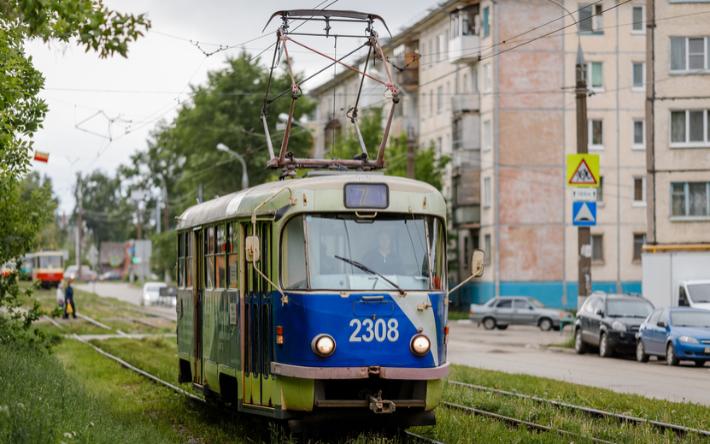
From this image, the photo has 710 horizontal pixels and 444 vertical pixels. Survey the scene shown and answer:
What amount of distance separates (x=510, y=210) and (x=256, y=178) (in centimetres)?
1960

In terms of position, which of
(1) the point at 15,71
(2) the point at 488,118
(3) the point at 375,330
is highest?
(2) the point at 488,118

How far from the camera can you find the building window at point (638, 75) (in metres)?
67.9

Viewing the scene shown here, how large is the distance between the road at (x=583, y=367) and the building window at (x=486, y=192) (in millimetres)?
21381

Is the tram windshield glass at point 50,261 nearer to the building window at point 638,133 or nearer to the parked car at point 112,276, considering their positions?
the building window at point 638,133

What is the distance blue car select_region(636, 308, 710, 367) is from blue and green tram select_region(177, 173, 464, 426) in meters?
17.6

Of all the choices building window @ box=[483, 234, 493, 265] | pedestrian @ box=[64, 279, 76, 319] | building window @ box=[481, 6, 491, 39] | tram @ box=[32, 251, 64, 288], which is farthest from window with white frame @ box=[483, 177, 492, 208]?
tram @ box=[32, 251, 64, 288]

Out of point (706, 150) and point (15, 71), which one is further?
point (706, 150)

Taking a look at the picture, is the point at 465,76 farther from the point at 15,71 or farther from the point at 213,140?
the point at 15,71

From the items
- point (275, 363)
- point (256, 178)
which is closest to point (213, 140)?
point (256, 178)

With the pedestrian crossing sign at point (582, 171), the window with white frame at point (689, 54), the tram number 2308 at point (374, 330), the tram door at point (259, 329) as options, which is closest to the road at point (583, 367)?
the pedestrian crossing sign at point (582, 171)

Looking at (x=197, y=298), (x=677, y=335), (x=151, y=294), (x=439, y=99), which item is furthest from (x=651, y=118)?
(x=151, y=294)

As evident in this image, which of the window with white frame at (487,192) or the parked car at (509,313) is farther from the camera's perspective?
the window with white frame at (487,192)

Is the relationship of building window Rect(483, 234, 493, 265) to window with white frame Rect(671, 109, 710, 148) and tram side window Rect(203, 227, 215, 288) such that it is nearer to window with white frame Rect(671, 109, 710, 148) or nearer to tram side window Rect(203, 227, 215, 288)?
window with white frame Rect(671, 109, 710, 148)

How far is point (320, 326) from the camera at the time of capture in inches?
548
